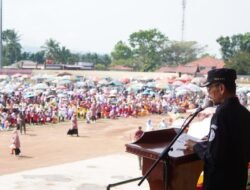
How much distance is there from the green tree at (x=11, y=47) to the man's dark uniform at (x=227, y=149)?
103 m

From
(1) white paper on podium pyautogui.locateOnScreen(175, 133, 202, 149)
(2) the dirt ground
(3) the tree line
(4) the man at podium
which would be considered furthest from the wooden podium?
(3) the tree line

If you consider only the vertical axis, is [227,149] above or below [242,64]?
below

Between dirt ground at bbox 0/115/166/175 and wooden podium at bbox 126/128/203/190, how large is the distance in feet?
35.9

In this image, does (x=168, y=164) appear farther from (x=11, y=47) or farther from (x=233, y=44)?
(x=11, y=47)

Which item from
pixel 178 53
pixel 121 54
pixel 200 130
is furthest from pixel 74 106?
pixel 121 54

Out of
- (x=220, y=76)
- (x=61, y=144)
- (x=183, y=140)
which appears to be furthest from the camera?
(x=61, y=144)

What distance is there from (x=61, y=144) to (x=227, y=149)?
16611 millimetres

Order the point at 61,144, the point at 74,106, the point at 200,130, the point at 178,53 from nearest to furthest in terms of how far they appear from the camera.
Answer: the point at 200,130, the point at 61,144, the point at 74,106, the point at 178,53

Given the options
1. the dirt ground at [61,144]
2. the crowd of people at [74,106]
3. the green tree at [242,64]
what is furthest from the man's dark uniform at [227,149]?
the green tree at [242,64]

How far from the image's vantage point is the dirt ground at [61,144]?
48.7 feet

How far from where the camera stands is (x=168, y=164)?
8.30ft

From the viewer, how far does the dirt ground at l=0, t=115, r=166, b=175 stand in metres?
14.9

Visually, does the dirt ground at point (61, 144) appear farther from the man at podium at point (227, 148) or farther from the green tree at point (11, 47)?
the green tree at point (11, 47)

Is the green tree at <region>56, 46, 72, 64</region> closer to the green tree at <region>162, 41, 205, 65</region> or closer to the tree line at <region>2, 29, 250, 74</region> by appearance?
the tree line at <region>2, 29, 250, 74</region>
